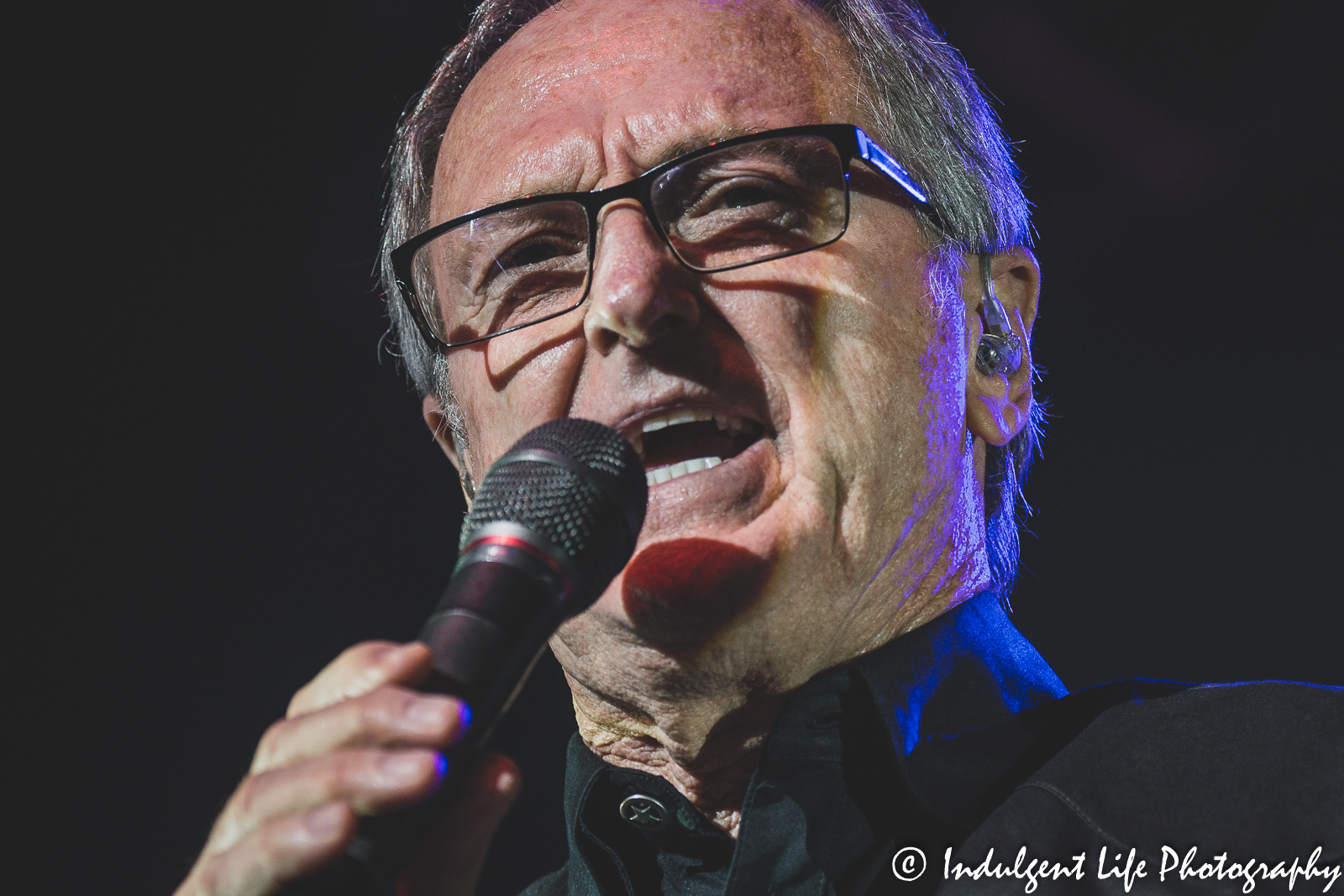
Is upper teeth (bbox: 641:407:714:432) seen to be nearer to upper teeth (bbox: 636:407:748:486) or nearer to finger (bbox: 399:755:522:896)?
upper teeth (bbox: 636:407:748:486)

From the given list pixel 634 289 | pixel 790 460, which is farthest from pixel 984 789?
pixel 634 289

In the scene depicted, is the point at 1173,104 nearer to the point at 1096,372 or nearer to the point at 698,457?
the point at 1096,372

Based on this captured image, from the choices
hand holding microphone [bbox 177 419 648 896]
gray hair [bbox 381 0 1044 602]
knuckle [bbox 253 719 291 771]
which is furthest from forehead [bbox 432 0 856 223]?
knuckle [bbox 253 719 291 771]

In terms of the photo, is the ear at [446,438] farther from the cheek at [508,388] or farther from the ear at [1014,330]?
the ear at [1014,330]

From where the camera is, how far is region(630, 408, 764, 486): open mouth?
5.44 ft

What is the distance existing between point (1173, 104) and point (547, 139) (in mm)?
2024

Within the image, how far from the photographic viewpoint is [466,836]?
1093 millimetres

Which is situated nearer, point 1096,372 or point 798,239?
point 798,239

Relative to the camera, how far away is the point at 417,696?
843mm

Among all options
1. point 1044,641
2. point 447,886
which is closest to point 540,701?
point 1044,641

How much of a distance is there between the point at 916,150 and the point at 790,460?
0.86m

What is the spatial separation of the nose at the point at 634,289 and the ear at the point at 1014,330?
669mm

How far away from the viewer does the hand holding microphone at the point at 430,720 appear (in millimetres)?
826

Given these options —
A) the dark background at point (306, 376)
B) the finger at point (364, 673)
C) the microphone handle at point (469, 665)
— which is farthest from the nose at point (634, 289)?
the dark background at point (306, 376)
